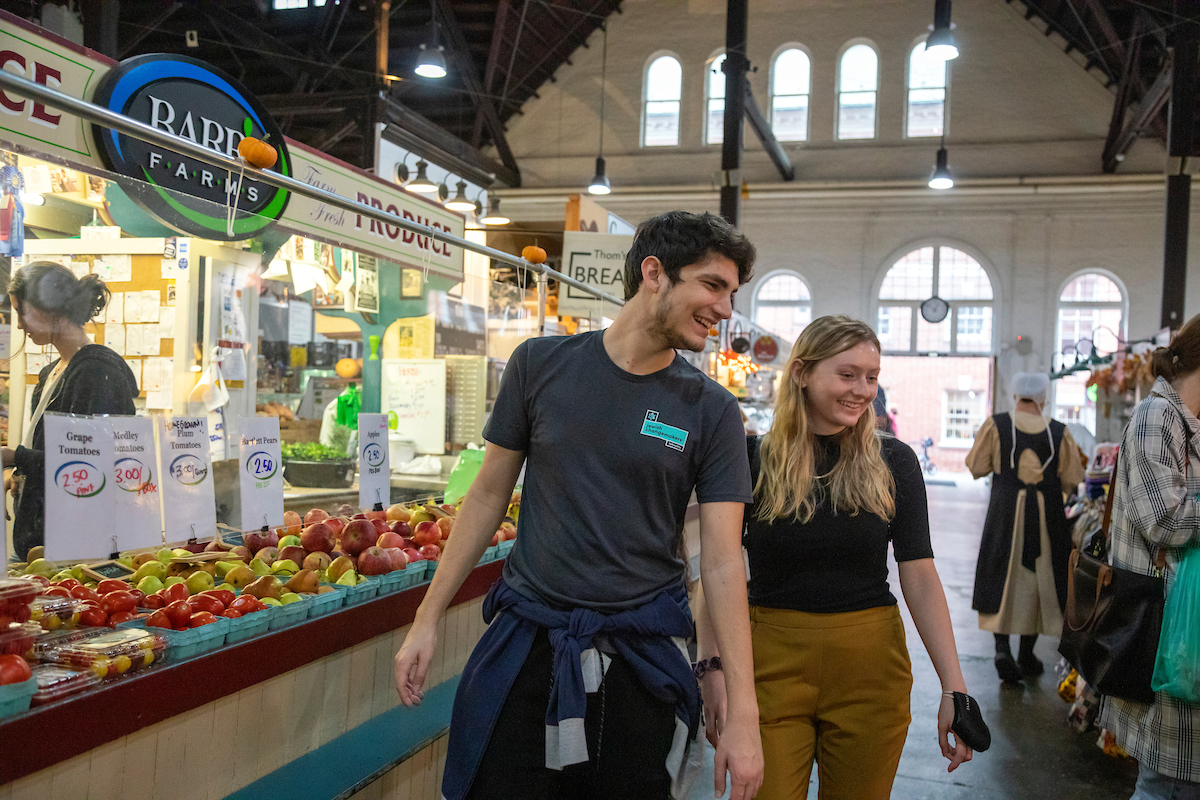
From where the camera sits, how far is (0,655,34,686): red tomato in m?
1.35

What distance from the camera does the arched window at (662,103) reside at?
17234mm

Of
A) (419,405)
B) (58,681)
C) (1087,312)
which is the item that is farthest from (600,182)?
(58,681)

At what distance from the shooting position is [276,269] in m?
3.37

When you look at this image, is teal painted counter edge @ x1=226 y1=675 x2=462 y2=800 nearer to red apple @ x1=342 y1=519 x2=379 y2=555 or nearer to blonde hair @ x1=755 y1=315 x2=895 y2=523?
red apple @ x1=342 y1=519 x2=379 y2=555

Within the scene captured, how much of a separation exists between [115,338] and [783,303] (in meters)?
15.7

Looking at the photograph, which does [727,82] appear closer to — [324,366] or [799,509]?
[324,366]

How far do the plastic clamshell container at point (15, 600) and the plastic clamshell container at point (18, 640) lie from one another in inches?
0.6

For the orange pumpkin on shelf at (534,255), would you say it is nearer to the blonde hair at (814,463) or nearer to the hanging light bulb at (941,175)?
the blonde hair at (814,463)

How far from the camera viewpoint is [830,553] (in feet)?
6.39

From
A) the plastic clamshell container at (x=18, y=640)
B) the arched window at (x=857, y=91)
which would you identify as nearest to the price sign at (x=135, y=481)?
the plastic clamshell container at (x=18, y=640)

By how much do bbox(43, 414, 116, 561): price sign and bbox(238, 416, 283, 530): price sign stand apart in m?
0.45

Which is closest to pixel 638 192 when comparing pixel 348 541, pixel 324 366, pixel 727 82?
pixel 727 82

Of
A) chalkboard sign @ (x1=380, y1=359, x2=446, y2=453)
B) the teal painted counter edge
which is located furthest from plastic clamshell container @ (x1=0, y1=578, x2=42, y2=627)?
chalkboard sign @ (x1=380, y1=359, x2=446, y2=453)

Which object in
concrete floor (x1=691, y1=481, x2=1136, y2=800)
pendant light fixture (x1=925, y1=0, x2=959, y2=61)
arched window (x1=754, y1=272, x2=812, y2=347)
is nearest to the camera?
concrete floor (x1=691, y1=481, x2=1136, y2=800)
